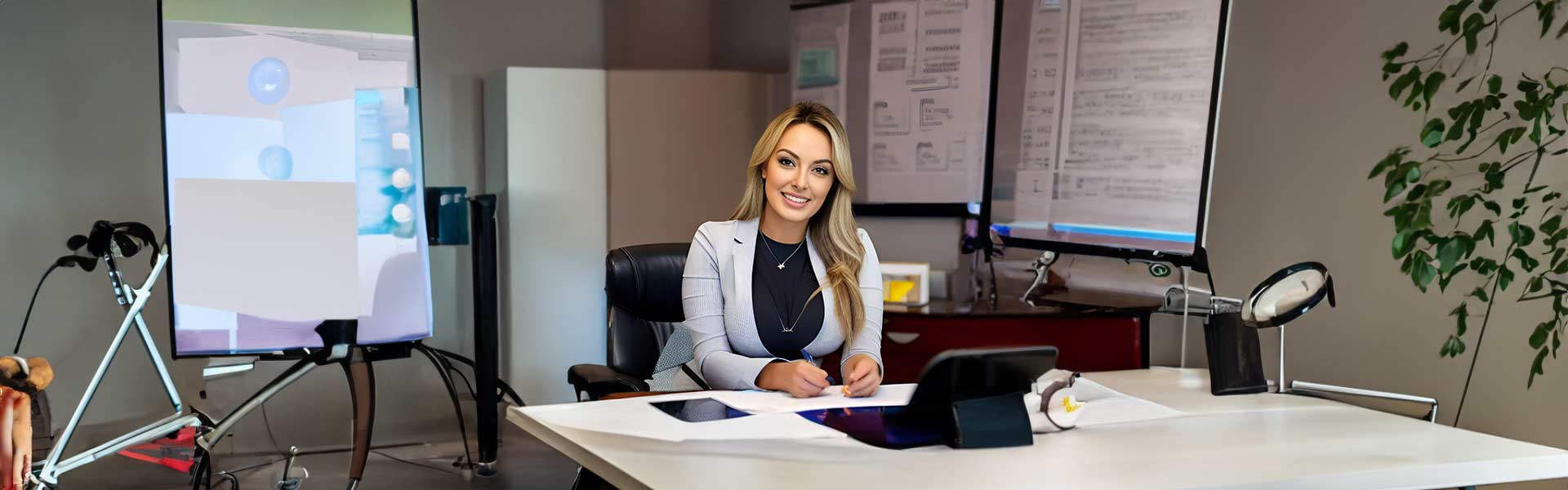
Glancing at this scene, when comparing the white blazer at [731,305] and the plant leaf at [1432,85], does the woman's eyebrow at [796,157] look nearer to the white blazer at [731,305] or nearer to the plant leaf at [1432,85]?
the white blazer at [731,305]

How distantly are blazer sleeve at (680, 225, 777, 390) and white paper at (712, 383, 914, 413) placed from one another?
0.26 metres

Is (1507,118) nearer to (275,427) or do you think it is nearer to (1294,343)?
(1294,343)

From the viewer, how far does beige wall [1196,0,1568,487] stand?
2561mm

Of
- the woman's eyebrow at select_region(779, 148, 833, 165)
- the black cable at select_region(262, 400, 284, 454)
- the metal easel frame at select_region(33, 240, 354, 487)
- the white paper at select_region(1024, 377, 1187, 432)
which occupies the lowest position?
the black cable at select_region(262, 400, 284, 454)

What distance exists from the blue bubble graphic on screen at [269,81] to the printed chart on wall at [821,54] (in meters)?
1.78

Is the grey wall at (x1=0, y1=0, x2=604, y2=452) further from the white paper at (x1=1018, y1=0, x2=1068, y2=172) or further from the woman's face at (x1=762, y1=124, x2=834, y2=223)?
the white paper at (x1=1018, y1=0, x2=1068, y2=172)

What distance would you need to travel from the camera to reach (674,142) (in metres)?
4.93

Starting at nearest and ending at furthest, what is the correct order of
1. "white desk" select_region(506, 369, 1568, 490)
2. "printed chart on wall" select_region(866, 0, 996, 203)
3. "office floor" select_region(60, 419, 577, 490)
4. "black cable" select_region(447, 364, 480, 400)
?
"white desk" select_region(506, 369, 1568, 490)
"printed chart on wall" select_region(866, 0, 996, 203)
"office floor" select_region(60, 419, 577, 490)
"black cable" select_region(447, 364, 480, 400)

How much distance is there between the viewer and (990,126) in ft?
12.7

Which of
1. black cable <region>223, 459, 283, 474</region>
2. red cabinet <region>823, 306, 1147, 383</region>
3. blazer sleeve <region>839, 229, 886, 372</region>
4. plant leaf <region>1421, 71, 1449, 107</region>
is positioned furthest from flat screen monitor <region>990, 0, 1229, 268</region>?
black cable <region>223, 459, 283, 474</region>

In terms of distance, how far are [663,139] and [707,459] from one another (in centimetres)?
343

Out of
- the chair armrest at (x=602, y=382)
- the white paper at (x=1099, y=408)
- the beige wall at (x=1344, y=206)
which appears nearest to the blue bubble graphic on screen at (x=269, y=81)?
the chair armrest at (x=602, y=382)

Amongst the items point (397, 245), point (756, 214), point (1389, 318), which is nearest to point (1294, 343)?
point (1389, 318)

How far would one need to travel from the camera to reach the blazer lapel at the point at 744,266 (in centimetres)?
238
